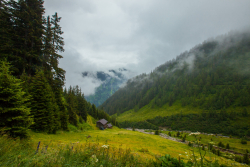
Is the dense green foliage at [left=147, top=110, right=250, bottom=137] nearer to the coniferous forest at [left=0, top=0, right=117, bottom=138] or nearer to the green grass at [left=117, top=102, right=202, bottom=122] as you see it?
the green grass at [left=117, top=102, right=202, bottom=122]

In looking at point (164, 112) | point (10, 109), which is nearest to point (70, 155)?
point (10, 109)

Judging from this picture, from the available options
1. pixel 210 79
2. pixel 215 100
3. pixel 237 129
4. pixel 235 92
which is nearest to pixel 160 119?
pixel 237 129

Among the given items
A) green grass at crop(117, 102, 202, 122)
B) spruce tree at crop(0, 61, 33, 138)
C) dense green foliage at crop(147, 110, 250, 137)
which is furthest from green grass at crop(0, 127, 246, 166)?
green grass at crop(117, 102, 202, 122)

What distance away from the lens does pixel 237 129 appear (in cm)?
8531

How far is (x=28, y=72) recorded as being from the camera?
20391mm

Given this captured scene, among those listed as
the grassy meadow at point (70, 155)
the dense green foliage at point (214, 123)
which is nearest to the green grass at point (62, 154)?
the grassy meadow at point (70, 155)

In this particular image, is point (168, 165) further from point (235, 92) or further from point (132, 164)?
point (235, 92)

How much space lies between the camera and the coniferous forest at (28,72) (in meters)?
9.06

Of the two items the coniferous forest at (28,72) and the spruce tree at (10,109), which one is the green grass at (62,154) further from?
the coniferous forest at (28,72)

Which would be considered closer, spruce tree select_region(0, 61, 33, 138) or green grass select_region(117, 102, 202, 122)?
spruce tree select_region(0, 61, 33, 138)

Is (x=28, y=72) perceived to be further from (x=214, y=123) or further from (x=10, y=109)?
(x=214, y=123)

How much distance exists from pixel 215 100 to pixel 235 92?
2643 centimetres

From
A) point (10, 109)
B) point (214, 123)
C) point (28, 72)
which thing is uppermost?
point (28, 72)

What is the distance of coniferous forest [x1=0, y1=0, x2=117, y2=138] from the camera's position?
906 cm
